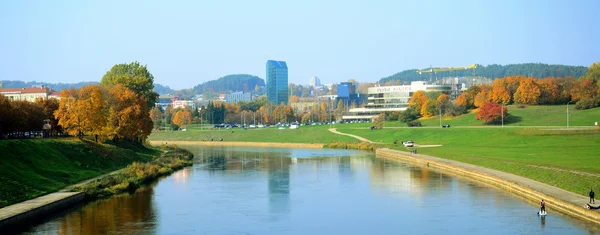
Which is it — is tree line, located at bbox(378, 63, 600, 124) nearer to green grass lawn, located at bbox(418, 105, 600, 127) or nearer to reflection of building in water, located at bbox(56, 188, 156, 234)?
green grass lawn, located at bbox(418, 105, 600, 127)

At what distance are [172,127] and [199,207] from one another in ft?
476

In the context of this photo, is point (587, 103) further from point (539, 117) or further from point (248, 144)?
point (248, 144)

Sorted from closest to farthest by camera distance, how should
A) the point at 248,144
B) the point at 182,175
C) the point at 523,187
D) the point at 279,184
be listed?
1. the point at 523,187
2. the point at 279,184
3. the point at 182,175
4. the point at 248,144

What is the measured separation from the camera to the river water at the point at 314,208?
4131 centimetres

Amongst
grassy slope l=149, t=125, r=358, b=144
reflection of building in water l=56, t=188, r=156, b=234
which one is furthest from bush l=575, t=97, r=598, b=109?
reflection of building in water l=56, t=188, r=156, b=234

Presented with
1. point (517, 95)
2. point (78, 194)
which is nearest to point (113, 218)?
point (78, 194)

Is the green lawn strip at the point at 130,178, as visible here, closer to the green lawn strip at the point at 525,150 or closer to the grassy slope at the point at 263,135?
the green lawn strip at the point at 525,150

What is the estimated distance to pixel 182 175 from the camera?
247 feet

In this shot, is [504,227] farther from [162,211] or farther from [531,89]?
[531,89]

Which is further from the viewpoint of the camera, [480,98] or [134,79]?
[480,98]

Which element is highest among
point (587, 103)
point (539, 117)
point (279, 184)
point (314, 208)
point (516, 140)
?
point (587, 103)

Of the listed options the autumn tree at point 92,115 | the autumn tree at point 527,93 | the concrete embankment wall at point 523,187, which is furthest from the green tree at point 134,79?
the autumn tree at point 527,93

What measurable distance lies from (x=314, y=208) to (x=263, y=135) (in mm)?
110942

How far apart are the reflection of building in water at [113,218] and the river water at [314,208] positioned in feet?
0.19
